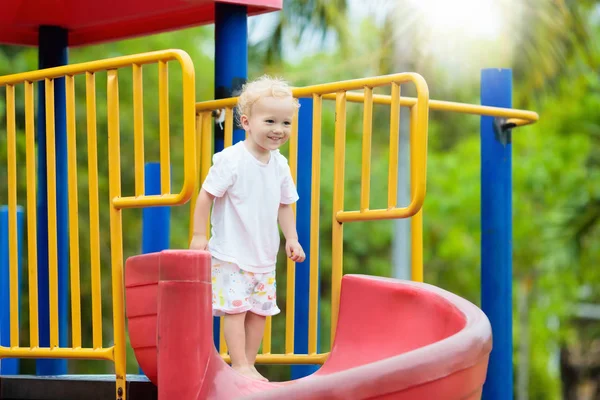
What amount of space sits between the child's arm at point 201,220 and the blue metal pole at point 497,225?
1804mm

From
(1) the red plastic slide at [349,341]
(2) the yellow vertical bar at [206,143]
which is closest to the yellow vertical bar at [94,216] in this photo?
(1) the red plastic slide at [349,341]

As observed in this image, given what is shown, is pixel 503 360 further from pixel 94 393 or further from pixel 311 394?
pixel 311 394

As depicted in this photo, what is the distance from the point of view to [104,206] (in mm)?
19625

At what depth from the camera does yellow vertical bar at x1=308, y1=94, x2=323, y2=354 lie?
12.9ft

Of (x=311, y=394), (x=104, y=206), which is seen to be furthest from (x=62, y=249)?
(x=104, y=206)

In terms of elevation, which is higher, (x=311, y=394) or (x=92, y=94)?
(x=92, y=94)

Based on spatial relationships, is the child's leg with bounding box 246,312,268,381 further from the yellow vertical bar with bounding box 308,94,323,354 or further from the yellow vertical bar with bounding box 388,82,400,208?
the yellow vertical bar with bounding box 388,82,400,208

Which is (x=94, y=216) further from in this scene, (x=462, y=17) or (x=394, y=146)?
(x=462, y=17)

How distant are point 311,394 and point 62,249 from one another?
2.81 metres

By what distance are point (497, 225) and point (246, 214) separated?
1720 millimetres

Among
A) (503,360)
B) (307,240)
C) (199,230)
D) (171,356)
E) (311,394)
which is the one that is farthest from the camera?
(503,360)

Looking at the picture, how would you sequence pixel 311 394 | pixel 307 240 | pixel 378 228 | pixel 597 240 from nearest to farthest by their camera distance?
pixel 311 394, pixel 307 240, pixel 597 240, pixel 378 228

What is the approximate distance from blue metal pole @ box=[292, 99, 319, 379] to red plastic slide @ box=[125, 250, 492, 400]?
0.60 m

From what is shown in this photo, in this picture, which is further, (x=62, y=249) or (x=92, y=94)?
(x=62, y=249)
